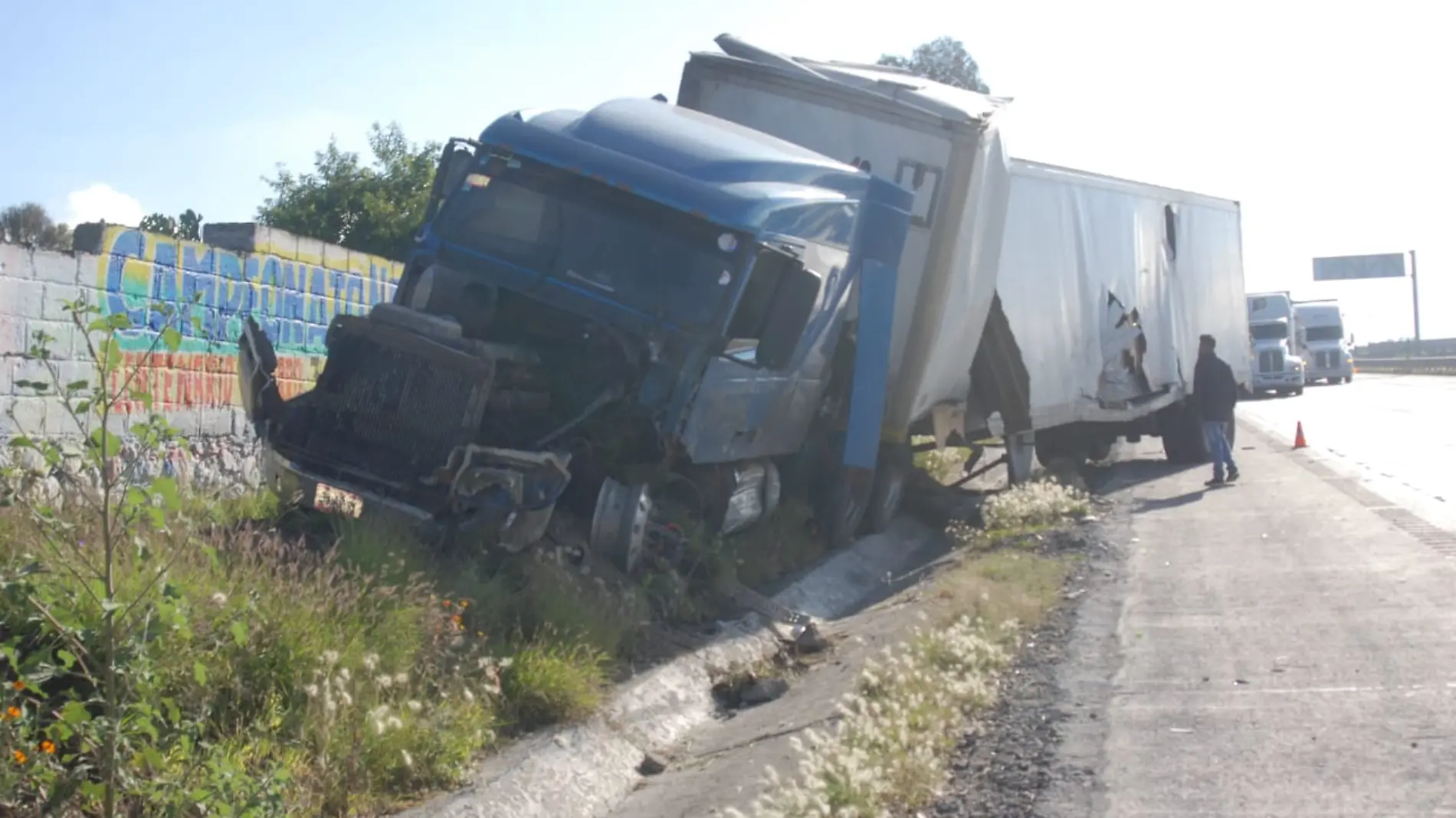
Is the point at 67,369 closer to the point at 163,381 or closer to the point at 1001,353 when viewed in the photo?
the point at 163,381

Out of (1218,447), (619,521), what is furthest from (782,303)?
(1218,447)

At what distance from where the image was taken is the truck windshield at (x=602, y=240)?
9.37m

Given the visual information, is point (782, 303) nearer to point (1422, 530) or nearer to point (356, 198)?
point (1422, 530)

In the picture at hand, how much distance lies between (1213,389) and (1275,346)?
28801 mm

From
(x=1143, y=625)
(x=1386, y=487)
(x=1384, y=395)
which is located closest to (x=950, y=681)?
(x=1143, y=625)

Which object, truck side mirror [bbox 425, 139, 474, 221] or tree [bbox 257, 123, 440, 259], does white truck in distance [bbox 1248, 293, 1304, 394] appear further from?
truck side mirror [bbox 425, 139, 474, 221]

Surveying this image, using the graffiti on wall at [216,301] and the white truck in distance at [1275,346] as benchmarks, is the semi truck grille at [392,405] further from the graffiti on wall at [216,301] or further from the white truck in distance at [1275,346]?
the white truck in distance at [1275,346]

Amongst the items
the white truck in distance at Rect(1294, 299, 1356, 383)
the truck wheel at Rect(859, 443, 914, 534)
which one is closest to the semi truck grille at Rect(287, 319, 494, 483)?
the truck wheel at Rect(859, 443, 914, 534)

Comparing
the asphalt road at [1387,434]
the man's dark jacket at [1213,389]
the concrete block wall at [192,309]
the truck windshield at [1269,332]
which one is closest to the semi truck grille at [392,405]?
the concrete block wall at [192,309]

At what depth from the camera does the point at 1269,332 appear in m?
45.4

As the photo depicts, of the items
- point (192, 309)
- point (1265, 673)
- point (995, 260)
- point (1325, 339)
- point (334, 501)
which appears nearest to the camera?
point (1265, 673)

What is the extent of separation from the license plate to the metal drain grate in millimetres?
7331

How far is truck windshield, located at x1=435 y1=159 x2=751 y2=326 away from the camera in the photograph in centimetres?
937

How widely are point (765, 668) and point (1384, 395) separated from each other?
35862 mm
